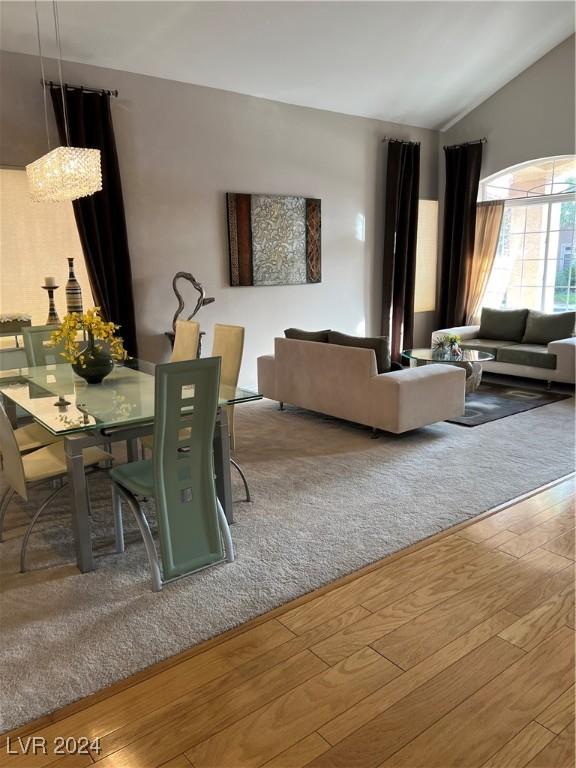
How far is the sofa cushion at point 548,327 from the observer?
6.36 meters

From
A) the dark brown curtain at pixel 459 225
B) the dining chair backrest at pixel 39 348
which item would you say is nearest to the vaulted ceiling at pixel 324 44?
the dark brown curtain at pixel 459 225

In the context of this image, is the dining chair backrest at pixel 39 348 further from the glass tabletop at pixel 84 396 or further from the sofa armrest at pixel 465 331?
the sofa armrest at pixel 465 331

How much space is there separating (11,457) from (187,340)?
166 cm

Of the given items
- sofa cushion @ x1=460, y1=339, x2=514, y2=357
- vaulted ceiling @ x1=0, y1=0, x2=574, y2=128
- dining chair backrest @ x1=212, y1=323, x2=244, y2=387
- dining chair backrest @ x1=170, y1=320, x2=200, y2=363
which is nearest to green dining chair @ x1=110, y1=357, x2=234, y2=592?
dining chair backrest @ x1=212, y1=323, x2=244, y2=387

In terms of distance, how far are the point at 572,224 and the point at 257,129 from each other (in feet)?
12.2

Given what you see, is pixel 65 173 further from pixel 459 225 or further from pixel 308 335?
pixel 459 225

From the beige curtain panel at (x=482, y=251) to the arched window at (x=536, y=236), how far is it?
0.67ft

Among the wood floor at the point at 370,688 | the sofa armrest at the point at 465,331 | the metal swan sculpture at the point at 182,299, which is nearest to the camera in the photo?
the wood floor at the point at 370,688

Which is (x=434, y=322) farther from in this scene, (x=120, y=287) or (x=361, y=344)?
(x=120, y=287)

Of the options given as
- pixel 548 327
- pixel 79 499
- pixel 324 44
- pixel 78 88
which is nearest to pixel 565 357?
pixel 548 327

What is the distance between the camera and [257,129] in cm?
600

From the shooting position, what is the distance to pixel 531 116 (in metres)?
6.73

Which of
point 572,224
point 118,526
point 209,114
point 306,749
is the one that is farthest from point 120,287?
point 572,224

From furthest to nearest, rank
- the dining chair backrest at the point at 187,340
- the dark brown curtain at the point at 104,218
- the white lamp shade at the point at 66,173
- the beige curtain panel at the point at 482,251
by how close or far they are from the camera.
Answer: the beige curtain panel at the point at 482,251 → the dark brown curtain at the point at 104,218 → the dining chair backrest at the point at 187,340 → the white lamp shade at the point at 66,173
